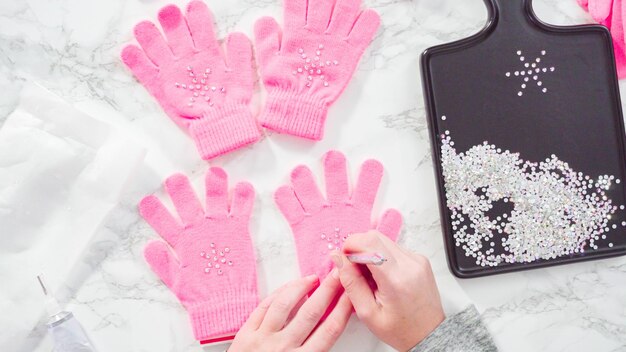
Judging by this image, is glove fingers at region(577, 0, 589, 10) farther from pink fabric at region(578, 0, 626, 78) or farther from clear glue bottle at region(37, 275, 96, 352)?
clear glue bottle at region(37, 275, 96, 352)

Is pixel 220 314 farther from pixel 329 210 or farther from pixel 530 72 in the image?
pixel 530 72

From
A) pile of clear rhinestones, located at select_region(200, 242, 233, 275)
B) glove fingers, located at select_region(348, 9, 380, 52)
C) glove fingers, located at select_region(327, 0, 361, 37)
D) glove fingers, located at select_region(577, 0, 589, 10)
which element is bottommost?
pile of clear rhinestones, located at select_region(200, 242, 233, 275)

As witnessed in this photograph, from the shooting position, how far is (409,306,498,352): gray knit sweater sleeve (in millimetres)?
817

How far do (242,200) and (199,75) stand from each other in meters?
0.19

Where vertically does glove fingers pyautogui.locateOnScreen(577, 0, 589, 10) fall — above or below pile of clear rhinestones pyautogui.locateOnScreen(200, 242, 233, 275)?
above

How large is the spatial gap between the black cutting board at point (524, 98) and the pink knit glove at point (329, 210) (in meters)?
0.10

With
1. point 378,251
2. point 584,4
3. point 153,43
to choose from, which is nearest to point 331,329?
point 378,251

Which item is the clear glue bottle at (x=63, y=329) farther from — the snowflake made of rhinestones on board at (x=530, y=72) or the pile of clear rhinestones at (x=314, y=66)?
the snowflake made of rhinestones on board at (x=530, y=72)

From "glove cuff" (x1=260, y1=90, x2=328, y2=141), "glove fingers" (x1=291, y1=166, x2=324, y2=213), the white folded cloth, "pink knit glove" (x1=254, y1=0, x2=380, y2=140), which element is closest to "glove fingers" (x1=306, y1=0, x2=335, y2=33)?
"pink knit glove" (x1=254, y1=0, x2=380, y2=140)

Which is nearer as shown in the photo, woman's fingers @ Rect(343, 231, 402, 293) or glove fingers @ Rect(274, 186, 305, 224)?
woman's fingers @ Rect(343, 231, 402, 293)

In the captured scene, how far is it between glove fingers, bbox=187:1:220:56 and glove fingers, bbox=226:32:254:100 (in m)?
0.02

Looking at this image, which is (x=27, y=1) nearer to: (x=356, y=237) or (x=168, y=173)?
(x=168, y=173)

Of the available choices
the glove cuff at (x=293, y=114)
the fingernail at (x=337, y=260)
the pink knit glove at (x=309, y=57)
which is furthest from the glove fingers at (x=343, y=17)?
the fingernail at (x=337, y=260)

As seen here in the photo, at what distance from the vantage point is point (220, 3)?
90cm
